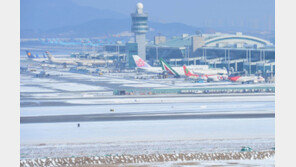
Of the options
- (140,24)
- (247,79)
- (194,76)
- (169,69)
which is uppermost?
(140,24)

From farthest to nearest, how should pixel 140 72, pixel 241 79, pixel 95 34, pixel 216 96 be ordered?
pixel 95 34
pixel 140 72
pixel 241 79
pixel 216 96

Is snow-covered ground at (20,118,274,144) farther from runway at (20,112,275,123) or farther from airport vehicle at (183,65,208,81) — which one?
airport vehicle at (183,65,208,81)

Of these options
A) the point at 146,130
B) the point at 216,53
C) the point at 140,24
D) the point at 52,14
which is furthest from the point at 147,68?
the point at 52,14

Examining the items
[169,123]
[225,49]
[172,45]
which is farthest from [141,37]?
[169,123]

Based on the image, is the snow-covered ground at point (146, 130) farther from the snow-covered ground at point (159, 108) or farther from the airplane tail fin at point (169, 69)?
the airplane tail fin at point (169, 69)

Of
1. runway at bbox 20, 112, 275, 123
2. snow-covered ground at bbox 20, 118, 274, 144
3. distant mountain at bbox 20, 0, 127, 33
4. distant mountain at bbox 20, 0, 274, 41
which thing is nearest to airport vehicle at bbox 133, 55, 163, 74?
runway at bbox 20, 112, 275, 123

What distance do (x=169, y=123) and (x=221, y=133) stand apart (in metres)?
3.62

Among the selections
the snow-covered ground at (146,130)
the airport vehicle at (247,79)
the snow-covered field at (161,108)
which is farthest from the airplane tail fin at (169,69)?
the snow-covered ground at (146,130)

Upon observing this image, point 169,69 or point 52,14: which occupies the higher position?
point 52,14

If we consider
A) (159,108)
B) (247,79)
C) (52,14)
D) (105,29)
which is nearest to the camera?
(159,108)

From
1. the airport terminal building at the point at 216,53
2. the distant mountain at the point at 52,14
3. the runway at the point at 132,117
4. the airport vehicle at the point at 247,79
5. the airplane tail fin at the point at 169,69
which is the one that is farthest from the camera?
the distant mountain at the point at 52,14

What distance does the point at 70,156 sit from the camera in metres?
23.1

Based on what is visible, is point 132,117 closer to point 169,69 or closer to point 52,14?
point 169,69
